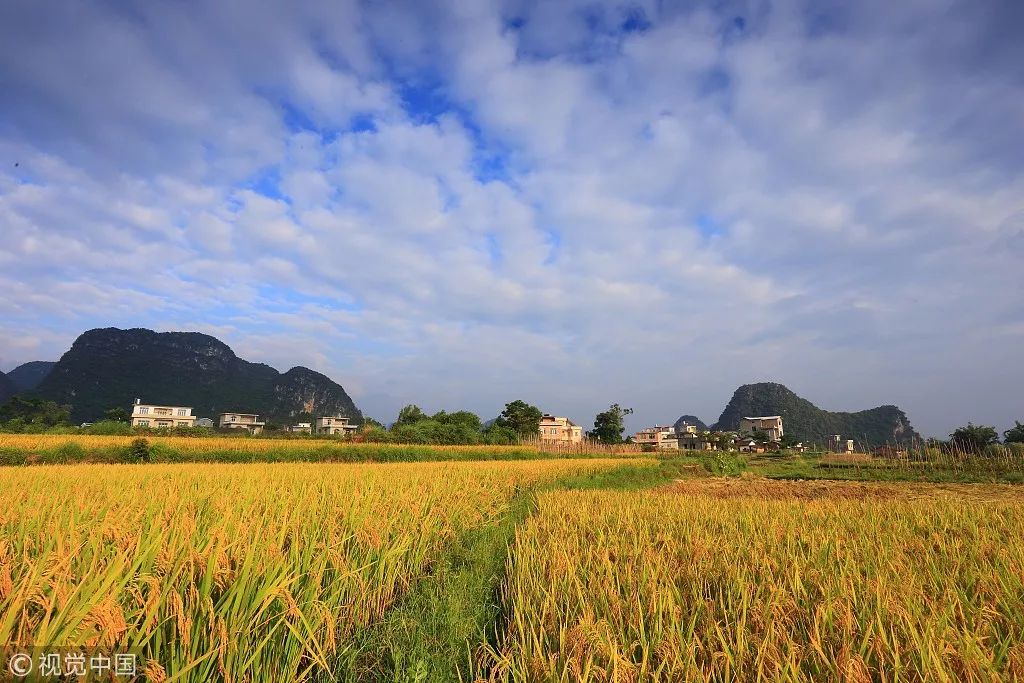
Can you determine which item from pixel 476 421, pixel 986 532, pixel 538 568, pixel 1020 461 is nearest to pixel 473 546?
pixel 538 568

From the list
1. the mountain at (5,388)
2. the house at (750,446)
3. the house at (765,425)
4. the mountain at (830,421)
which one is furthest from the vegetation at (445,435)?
the mountain at (5,388)

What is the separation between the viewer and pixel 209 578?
207 centimetres

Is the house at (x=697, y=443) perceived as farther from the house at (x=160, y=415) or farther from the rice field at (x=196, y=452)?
the house at (x=160, y=415)

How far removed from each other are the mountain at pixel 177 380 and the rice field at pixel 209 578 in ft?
324

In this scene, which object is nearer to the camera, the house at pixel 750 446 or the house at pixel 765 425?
the house at pixel 750 446

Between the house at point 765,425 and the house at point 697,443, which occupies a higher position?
the house at point 765,425

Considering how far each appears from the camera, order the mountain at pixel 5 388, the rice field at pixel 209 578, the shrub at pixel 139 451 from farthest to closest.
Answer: the mountain at pixel 5 388
the shrub at pixel 139 451
the rice field at pixel 209 578

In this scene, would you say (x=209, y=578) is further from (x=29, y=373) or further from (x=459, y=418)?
(x=29, y=373)

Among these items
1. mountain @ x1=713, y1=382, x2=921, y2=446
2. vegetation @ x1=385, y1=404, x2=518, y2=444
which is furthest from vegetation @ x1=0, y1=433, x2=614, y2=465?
mountain @ x1=713, y1=382, x2=921, y2=446

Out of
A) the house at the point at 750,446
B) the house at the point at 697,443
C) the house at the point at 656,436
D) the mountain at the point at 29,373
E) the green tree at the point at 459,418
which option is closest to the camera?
the green tree at the point at 459,418

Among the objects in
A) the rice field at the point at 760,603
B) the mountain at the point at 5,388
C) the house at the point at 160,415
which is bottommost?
the house at the point at 160,415

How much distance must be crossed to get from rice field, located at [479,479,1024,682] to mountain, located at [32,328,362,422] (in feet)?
330

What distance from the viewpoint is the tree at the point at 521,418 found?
47625mm

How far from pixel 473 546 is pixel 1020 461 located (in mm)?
28855
